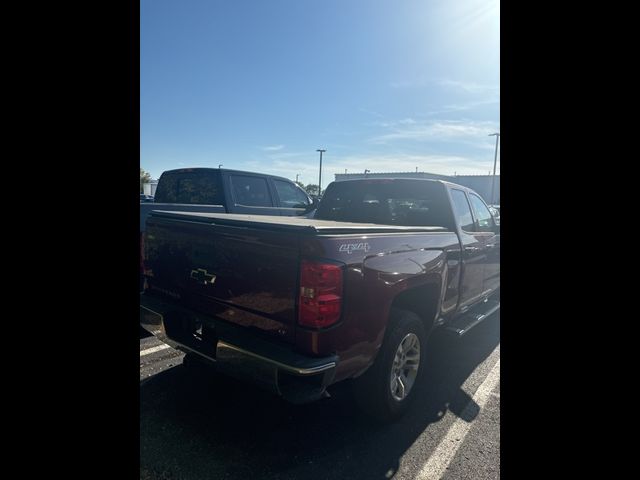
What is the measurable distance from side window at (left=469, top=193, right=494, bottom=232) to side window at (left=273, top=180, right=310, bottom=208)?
11.9 ft

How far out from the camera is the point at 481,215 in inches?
214

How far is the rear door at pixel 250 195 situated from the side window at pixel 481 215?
137 inches

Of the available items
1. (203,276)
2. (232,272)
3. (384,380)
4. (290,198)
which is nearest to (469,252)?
(384,380)

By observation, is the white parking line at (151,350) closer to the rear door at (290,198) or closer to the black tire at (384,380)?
the black tire at (384,380)

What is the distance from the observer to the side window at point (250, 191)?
6.70 m

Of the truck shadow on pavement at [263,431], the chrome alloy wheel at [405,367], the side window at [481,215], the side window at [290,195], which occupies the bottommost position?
the truck shadow on pavement at [263,431]

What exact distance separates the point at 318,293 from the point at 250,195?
4.92m

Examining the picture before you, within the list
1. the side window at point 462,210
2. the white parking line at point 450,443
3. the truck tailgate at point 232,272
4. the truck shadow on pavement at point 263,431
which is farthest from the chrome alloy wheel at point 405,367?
the side window at point 462,210

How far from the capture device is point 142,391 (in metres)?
3.49

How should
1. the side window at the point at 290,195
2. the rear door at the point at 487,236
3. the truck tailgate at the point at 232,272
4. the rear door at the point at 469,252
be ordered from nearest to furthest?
1. the truck tailgate at the point at 232,272
2. the rear door at the point at 469,252
3. the rear door at the point at 487,236
4. the side window at the point at 290,195

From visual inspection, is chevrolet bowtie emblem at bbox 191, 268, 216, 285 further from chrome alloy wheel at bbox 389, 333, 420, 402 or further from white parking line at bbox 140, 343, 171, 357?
white parking line at bbox 140, 343, 171, 357

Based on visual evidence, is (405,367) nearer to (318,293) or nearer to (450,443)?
(450,443)
